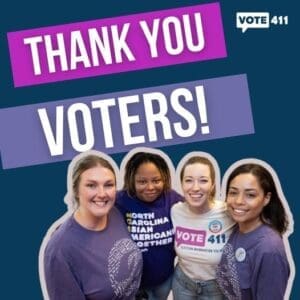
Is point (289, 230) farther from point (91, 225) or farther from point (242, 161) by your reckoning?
point (91, 225)

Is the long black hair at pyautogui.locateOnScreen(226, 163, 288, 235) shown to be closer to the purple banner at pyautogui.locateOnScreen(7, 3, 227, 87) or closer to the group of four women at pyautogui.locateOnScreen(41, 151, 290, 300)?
the group of four women at pyautogui.locateOnScreen(41, 151, 290, 300)

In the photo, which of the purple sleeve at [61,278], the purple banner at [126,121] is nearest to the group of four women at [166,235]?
the purple sleeve at [61,278]

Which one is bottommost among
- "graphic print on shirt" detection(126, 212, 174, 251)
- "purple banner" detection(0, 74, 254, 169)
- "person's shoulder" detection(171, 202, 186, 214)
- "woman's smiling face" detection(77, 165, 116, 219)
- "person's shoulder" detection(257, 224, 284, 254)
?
"person's shoulder" detection(257, 224, 284, 254)

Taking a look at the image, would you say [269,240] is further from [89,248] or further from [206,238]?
[89,248]

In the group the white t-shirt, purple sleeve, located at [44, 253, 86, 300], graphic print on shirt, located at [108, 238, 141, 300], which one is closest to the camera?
purple sleeve, located at [44, 253, 86, 300]

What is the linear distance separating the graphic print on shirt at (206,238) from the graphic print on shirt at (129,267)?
0.29 metres

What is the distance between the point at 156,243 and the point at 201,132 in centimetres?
67

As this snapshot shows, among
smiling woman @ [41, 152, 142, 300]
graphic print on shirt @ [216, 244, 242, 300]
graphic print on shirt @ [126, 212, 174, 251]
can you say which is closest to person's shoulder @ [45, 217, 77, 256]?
smiling woman @ [41, 152, 142, 300]

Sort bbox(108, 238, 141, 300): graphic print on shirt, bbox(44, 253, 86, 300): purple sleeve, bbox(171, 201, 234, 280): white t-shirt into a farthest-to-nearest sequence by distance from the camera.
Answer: bbox(171, 201, 234, 280): white t-shirt < bbox(108, 238, 141, 300): graphic print on shirt < bbox(44, 253, 86, 300): purple sleeve

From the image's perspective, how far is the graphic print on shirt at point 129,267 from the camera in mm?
2725

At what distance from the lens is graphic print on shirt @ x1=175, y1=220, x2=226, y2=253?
288 centimetres

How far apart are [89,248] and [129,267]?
259 millimetres

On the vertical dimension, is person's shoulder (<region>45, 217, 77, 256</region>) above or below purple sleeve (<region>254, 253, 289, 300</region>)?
above

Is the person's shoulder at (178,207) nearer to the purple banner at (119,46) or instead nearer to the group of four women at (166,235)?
the group of four women at (166,235)
